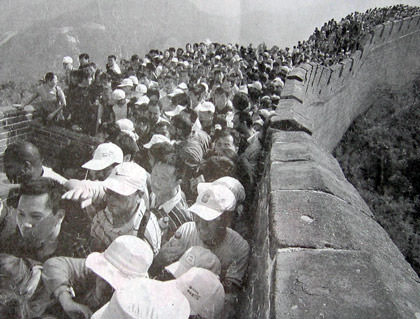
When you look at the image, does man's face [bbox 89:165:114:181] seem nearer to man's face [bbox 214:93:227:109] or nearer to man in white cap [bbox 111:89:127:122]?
man in white cap [bbox 111:89:127:122]

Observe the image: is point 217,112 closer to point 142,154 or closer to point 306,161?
point 142,154

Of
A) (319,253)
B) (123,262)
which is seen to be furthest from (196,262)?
(319,253)

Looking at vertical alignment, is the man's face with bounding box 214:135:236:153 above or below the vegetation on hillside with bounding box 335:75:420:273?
above

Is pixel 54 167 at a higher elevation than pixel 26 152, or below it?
below

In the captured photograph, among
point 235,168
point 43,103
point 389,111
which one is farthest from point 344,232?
point 389,111

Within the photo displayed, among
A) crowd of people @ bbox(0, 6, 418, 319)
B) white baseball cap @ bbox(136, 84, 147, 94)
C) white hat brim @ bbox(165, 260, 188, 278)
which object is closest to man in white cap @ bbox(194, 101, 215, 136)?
crowd of people @ bbox(0, 6, 418, 319)

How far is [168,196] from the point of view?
9.58 feet

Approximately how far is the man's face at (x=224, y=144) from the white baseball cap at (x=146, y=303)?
217 centimetres

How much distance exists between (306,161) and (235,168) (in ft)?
4.19

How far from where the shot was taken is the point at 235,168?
3307 millimetres

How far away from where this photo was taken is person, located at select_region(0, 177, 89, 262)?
2.24 m

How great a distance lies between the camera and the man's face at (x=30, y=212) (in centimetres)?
225

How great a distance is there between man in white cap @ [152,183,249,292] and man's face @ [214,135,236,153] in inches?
51.2

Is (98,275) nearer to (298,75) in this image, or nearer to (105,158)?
(105,158)
